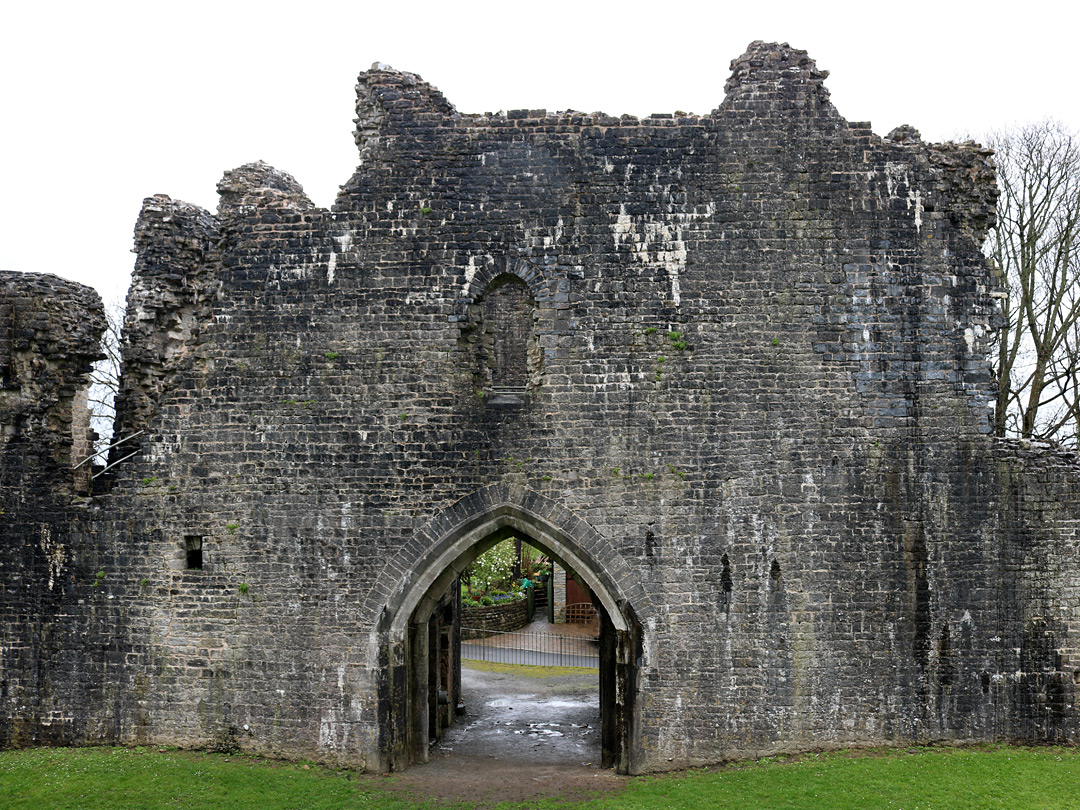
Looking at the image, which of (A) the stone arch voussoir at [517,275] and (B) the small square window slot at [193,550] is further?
(B) the small square window slot at [193,550]

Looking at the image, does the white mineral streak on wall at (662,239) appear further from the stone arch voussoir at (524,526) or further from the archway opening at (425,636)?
the archway opening at (425,636)

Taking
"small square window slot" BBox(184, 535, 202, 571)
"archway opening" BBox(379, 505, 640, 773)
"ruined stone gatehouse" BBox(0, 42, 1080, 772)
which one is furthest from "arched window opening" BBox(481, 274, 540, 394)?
"small square window slot" BBox(184, 535, 202, 571)

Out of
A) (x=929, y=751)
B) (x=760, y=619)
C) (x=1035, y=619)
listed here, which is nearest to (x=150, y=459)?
(x=760, y=619)

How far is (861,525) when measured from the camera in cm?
1055

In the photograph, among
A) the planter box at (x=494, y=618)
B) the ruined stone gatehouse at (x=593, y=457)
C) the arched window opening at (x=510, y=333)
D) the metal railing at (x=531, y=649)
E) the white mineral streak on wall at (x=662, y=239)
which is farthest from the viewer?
the planter box at (x=494, y=618)

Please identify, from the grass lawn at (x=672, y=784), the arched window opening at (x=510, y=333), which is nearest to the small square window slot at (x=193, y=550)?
the grass lawn at (x=672, y=784)

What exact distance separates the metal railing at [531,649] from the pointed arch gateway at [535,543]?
33.7 ft

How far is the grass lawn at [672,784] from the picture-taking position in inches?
360

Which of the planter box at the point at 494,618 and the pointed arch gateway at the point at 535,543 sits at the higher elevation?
the pointed arch gateway at the point at 535,543

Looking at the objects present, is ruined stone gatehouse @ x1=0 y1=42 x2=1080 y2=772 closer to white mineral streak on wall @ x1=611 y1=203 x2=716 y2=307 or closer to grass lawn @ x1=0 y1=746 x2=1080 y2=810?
white mineral streak on wall @ x1=611 y1=203 x2=716 y2=307

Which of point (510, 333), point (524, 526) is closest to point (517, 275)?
point (524, 526)

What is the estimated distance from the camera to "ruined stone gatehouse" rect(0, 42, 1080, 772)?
10.4 metres

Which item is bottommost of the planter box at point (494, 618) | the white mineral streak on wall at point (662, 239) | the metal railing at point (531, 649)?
the metal railing at point (531, 649)

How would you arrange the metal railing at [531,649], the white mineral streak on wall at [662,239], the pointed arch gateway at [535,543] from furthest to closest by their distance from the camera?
the metal railing at [531,649] → the white mineral streak on wall at [662,239] → the pointed arch gateway at [535,543]
